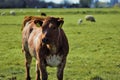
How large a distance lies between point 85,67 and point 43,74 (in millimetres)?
4807

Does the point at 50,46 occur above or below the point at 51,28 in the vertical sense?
below

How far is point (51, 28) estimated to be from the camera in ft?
29.0

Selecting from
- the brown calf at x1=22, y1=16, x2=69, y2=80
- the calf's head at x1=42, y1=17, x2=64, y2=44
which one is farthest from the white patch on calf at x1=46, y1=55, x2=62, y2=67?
the calf's head at x1=42, y1=17, x2=64, y2=44

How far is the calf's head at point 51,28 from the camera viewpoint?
8.79 m

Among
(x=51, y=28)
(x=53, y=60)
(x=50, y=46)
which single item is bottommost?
(x=53, y=60)

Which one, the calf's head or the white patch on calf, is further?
the white patch on calf

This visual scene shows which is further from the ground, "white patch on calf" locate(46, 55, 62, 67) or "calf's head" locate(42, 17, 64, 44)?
"calf's head" locate(42, 17, 64, 44)

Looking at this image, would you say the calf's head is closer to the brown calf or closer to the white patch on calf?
the brown calf

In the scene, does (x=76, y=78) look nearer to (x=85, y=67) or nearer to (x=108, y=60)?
(x=85, y=67)

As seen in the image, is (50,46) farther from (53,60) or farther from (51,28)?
(51,28)

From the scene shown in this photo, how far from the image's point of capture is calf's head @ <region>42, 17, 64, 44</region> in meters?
8.79

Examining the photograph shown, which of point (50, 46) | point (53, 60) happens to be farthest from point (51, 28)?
point (53, 60)

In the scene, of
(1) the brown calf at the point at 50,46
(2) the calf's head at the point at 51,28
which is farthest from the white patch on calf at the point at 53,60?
(2) the calf's head at the point at 51,28

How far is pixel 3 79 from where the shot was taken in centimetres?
1175
